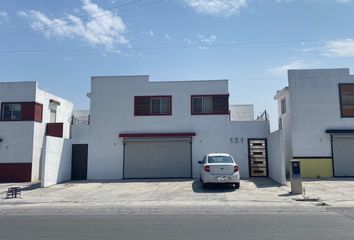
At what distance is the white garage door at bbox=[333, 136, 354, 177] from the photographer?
21.4 meters

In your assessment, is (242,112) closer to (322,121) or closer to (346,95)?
(322,121)

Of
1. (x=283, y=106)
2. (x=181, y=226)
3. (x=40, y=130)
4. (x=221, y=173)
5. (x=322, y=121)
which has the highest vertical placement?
(x=283, y=106)

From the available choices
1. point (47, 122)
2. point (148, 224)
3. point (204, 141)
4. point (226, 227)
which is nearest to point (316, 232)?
point (226, 227)

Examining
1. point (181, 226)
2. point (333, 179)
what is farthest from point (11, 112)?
point (333, 179)

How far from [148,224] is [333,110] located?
664 inches

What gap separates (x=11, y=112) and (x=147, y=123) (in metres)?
9.17

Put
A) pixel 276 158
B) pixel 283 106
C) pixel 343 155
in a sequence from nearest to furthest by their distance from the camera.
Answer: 1. pixel 276 158
2. pixel 343 155
3. pixel 283 106

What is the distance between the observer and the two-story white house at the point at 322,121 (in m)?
21.4

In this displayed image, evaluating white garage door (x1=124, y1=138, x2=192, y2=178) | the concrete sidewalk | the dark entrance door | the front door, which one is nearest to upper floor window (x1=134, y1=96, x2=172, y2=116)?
white garage door (x1=124, y1=138, x2=192, y2=178)

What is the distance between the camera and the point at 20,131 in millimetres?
23219

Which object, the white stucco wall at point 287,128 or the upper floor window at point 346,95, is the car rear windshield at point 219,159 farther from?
the upper floor window at point 346,95

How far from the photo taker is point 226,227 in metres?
8.30

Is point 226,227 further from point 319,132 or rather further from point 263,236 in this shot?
point 319,132

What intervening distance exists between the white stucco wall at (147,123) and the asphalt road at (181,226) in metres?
11.9
